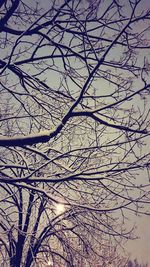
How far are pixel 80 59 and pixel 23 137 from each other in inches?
67.6

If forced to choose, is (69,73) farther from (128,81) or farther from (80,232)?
(80,232)

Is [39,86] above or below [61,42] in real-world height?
below

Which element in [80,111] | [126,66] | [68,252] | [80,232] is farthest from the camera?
[68,252]

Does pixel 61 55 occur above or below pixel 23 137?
above

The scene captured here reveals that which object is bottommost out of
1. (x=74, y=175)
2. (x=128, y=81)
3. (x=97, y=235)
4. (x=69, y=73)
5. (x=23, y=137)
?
(x=97, y=235)

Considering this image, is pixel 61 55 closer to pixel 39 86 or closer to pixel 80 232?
pixel 39 86

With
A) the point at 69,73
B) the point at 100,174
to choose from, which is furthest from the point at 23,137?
the point at 69,73

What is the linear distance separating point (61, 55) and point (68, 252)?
11.3 ft

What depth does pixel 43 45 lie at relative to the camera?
15.4 ft

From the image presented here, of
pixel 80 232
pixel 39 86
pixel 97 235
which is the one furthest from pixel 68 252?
pixel 39 86

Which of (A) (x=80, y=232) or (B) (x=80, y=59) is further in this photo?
(A) (x=80, y=232)

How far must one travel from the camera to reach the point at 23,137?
359cm

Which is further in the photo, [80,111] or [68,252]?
[68,252]

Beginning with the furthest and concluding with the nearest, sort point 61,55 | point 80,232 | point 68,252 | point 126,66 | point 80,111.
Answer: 1. point 68,252
2. point 80,232
3. point 61,55
4. point 126,66
5. point 80,111
